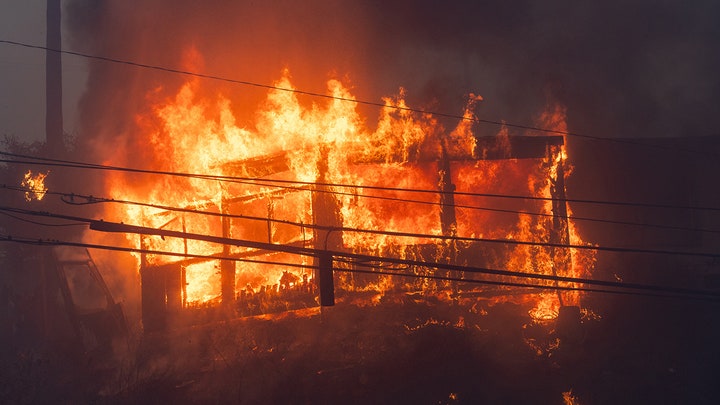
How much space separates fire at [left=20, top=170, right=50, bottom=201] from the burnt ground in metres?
14.1

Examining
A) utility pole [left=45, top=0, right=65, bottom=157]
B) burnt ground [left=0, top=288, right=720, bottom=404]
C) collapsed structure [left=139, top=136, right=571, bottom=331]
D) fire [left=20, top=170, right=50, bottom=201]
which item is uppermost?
utility pole [left=45, top=0, right=65, bottom=157]

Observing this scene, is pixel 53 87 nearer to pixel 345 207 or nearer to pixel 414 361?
pixel 345 207

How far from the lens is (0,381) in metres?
17.5

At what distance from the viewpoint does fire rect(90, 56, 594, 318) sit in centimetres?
1841

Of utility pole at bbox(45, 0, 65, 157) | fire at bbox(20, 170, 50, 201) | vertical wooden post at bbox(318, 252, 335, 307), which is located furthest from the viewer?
fire at bbox(20, 170, 50, 201)

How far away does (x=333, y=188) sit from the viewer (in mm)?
18188

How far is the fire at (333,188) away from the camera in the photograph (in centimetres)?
1841

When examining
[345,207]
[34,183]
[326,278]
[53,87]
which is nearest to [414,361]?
[345,207]

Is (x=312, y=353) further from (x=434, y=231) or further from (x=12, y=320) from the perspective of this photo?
(x=12, y=320)

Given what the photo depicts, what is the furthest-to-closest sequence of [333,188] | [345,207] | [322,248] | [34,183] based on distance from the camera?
[34,183], [345,207], [333,188], [322,248]

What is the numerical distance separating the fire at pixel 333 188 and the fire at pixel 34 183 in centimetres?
453

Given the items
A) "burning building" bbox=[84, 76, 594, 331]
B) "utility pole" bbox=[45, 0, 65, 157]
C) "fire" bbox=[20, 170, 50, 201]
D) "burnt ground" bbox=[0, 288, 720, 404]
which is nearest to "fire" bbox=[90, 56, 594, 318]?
"burning building" bbox=[84, 76, 594, 331]

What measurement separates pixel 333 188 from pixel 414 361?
21.0 ft

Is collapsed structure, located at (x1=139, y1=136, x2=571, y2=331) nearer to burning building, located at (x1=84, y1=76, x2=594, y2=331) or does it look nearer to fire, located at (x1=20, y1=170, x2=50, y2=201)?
burning building, located at (x1=84, y1=76, x2=594, y2=331)
